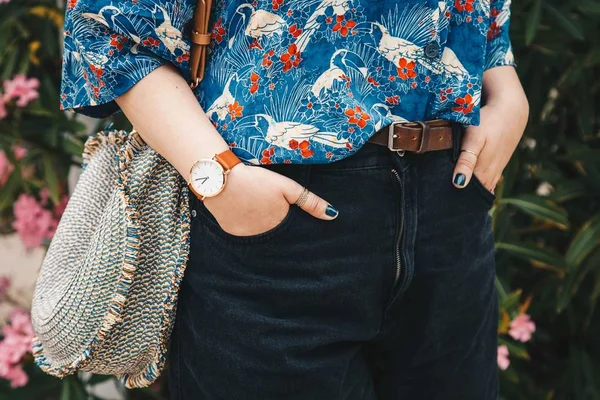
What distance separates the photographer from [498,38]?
1.10 m

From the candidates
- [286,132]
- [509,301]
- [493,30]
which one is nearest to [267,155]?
[286,132]

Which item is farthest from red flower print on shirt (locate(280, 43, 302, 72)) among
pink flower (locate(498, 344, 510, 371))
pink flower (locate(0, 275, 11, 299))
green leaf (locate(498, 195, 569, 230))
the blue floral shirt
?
pink flower (locate(0, 275, 11, 299))

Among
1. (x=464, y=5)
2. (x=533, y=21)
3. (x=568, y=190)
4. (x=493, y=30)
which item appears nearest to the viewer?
(x=464, y=5)

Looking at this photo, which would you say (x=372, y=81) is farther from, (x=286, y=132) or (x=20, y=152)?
(x=20, y=152)

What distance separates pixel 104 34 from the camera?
80 cm

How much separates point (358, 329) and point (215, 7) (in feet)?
1.62

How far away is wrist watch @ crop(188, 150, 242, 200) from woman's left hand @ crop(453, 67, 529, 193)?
350mm

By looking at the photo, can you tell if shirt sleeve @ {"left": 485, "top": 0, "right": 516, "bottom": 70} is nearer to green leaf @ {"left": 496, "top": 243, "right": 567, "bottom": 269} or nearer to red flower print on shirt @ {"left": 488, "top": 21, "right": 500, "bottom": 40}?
red flower print on shirt @ {"left": 488, "top": 21, "right": 500, "bottom": 40}

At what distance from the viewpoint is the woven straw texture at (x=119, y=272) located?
33.7 inches

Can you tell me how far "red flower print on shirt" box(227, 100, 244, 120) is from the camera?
0.84m

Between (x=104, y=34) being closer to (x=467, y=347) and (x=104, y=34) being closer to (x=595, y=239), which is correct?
(x=467, y=347)

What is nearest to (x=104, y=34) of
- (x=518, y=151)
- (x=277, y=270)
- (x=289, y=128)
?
(x=289, y=128)

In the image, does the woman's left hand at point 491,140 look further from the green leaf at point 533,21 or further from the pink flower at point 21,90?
the pink flower at point 21,90

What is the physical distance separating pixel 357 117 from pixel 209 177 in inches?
8.3
